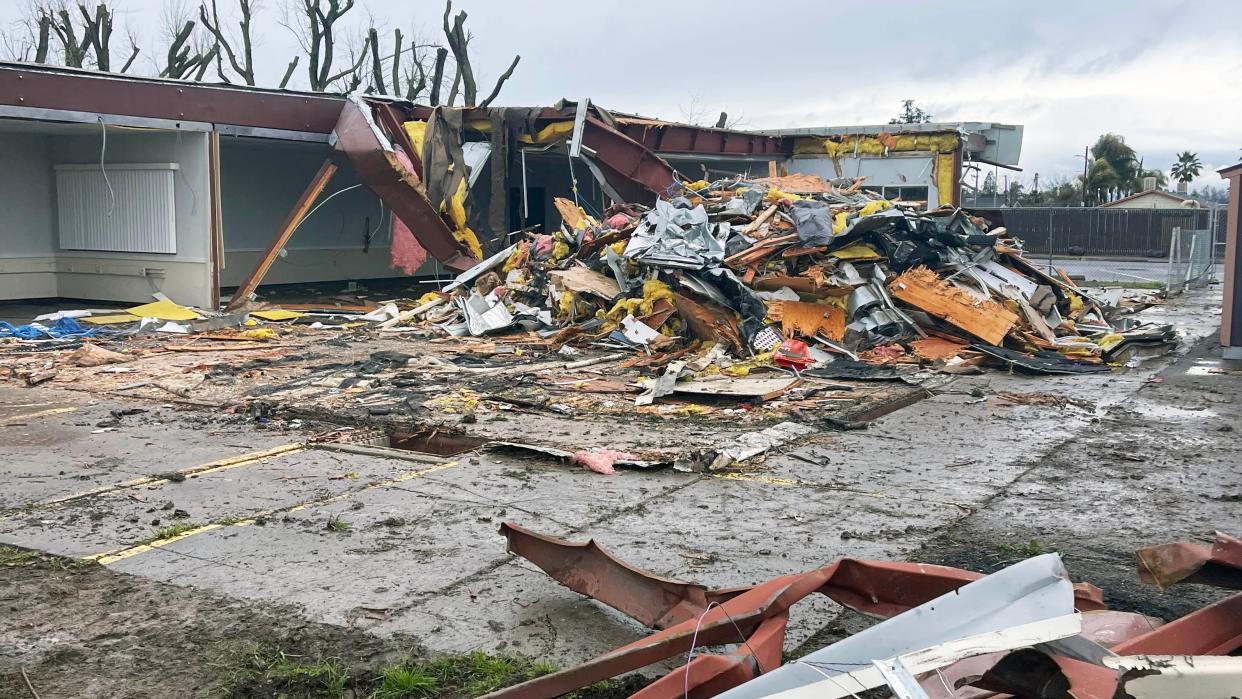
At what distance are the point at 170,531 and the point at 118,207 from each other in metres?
15.5

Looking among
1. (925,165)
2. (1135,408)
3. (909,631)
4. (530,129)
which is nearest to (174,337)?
(530,129)

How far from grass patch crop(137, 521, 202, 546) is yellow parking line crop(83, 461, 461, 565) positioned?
2 centimetres

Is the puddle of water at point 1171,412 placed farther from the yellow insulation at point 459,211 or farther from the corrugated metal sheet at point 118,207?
the corrugated metal sheet at point 118,207

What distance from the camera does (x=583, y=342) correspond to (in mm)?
14047

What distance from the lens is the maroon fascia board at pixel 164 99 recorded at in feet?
52.2

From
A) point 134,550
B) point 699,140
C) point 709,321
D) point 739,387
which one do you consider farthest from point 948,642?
point 699,140

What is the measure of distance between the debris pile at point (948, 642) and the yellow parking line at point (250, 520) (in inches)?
113

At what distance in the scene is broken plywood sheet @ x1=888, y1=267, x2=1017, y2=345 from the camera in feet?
42.9

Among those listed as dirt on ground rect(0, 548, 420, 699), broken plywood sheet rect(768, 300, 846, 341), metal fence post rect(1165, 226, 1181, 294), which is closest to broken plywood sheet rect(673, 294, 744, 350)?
broken plywood sheet rect(768, 300, 846, 341)

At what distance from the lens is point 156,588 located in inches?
192

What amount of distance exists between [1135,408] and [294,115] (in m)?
15.3

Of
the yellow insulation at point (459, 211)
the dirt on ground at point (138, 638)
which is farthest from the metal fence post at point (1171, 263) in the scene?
the dirt on ground at point (138, 638)

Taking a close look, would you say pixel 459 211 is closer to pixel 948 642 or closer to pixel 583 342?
pixel 583 342

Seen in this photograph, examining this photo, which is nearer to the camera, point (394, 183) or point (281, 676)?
point (281, 676)
